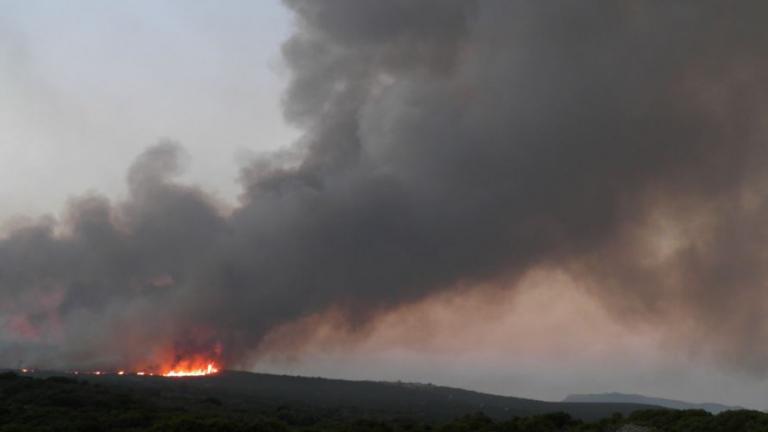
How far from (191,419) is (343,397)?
97811mm

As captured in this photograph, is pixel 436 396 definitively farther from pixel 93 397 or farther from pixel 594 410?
pixel 93 397

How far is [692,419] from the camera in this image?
6022 centimetres

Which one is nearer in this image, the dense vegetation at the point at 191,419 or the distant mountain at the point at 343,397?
the dense vegetation at the point at 191,419

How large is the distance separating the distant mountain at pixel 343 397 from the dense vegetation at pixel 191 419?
1925 cm

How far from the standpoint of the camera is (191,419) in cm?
6856

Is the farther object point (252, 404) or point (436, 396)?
point (436, 396)

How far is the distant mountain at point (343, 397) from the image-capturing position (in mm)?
128375

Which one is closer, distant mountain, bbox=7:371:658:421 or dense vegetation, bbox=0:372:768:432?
dense vegetation, bbox=0:372:768:432

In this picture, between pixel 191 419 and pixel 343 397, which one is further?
pixel 343 397

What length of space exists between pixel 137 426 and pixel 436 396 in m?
124

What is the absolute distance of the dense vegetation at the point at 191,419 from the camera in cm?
6075

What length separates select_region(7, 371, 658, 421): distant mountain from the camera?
128 m

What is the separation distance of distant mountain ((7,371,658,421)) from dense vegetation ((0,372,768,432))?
19255 mm

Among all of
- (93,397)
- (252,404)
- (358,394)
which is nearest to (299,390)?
(358,394)
